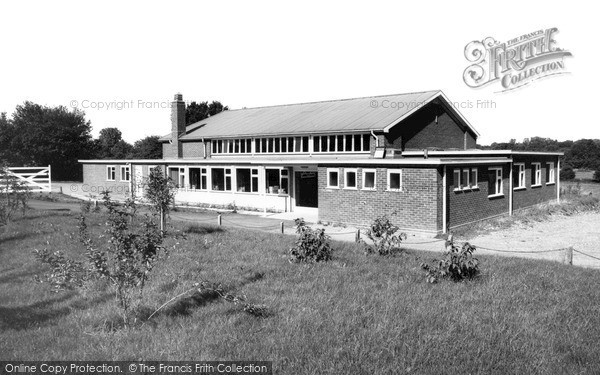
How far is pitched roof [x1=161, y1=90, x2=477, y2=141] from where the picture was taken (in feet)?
94.4

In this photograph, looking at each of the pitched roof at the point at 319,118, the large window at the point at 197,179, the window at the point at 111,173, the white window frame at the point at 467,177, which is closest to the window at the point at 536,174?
the pitched roof at the point at 319,118

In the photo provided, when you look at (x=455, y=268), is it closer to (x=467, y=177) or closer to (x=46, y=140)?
(x=467, y=177)

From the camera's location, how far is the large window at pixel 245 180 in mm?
30406

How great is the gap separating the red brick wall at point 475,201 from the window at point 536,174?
180 inches

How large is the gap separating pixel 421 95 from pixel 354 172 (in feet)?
38.4

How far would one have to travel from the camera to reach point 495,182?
24438 mm

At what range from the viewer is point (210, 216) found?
2619 centimetres

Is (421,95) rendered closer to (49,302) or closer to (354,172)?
(354,172)

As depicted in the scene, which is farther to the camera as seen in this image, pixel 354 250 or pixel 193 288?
pixel 354 250

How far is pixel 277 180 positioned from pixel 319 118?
5771 millimetres

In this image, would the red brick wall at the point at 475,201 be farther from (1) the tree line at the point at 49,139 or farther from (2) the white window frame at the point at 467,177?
(1) the tree line at the point at 49,139

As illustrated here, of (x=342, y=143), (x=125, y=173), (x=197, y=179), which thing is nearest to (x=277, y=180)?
(x=342, y=143)

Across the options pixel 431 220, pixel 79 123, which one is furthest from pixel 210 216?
pixel 79 123

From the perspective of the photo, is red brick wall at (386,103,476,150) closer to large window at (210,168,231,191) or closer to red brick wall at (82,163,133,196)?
large window at (210,168,231,191)
